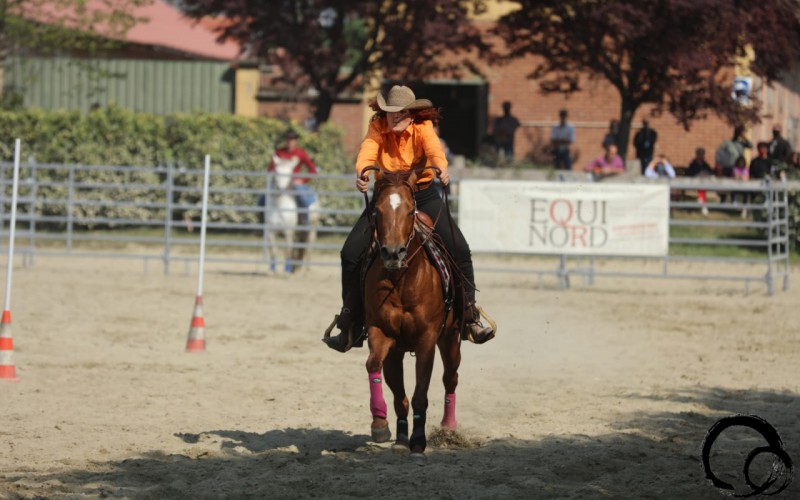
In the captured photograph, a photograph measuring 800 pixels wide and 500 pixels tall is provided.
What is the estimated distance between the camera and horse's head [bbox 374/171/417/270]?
25.9ft

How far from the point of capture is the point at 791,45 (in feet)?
92.1

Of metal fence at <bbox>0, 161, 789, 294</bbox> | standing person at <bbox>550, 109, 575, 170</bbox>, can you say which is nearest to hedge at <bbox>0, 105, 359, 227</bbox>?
metal fence at <bbox>0, 161, 789, 294</bbox>

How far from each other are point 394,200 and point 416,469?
158cm

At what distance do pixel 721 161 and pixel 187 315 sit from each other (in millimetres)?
15763

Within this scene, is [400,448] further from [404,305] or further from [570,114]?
[570,114]

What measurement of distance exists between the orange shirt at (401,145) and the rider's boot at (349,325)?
0.86m

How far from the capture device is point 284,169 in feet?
69.5

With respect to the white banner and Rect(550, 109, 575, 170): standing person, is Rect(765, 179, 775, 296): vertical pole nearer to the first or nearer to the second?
the white banner

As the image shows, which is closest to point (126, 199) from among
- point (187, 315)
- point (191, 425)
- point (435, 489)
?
point (187, 315)

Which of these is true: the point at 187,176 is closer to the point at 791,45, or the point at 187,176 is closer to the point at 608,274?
the point at 608,274

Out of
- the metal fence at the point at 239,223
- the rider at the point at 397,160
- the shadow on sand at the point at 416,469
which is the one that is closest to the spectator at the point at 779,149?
the metal fence at the point at 239,223

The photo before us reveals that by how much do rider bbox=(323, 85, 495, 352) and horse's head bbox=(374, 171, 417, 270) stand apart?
0.81 feet

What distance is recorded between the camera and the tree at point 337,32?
27625mm

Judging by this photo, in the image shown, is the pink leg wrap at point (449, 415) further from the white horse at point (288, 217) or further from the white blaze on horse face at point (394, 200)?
the white horse at point (288, 217)
